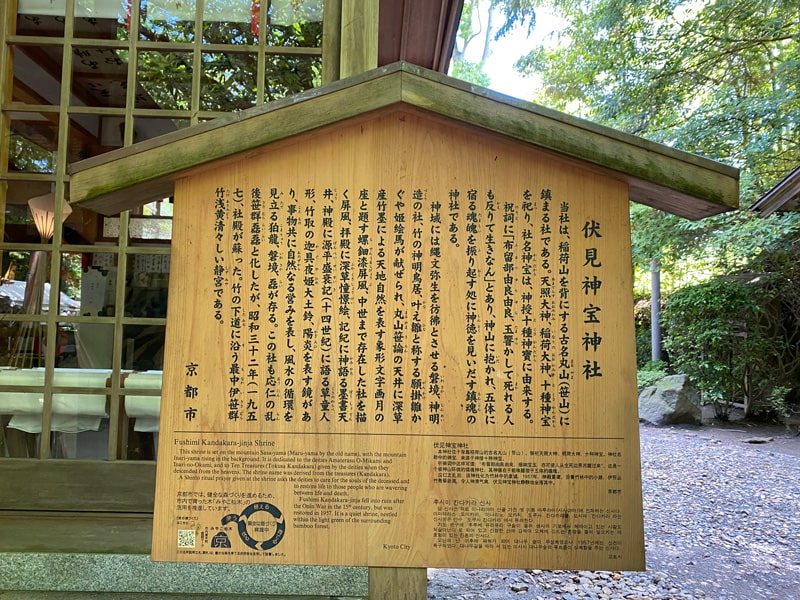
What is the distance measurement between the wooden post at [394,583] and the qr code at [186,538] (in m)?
0.61

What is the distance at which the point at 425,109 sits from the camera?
1734 millimetres

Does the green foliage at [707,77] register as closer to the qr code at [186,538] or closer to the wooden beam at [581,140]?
the wooden beam at [581,140]

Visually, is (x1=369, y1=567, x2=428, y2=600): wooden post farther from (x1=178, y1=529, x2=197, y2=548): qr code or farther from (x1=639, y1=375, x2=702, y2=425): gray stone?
(x1=639, y1=375, x2=702, y2=425): gray stone

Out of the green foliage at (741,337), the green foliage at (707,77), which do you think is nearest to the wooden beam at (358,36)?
the green foliage at (707,77)

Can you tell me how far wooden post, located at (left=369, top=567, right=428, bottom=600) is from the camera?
69.4 inches

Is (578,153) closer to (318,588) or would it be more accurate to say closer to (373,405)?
(373,405)

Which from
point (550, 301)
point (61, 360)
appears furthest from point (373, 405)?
point (61, 360)

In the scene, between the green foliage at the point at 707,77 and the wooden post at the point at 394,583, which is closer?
the wooden post at the point at 394,583

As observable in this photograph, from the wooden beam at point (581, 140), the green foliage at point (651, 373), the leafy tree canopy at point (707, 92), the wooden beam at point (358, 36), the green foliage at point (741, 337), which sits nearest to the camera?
the wooden beam at point (581, 140)

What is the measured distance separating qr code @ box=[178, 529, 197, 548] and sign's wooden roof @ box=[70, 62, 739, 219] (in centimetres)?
117

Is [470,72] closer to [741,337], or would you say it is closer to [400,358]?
[741,337]

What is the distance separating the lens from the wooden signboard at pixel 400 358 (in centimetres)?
173

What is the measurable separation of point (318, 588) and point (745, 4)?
10725 mm

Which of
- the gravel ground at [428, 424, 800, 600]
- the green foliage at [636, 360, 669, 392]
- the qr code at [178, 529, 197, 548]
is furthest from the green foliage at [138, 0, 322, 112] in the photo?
the green foliage at [636, 360, 669, 392]
